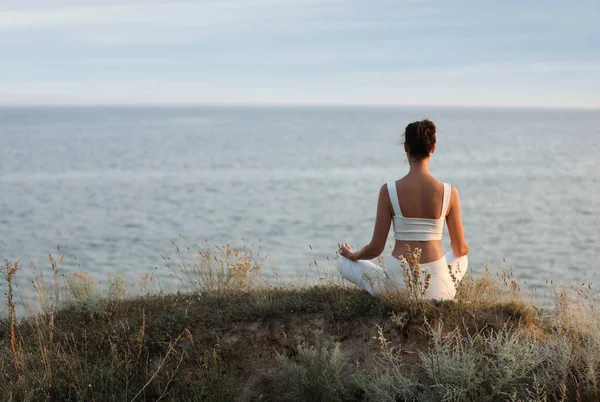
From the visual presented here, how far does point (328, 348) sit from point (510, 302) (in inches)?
79.3

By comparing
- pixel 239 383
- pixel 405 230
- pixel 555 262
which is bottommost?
pixel 555 262

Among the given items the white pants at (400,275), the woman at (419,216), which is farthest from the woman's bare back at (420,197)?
the white pants at (400,275)

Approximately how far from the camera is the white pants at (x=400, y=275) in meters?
6.73

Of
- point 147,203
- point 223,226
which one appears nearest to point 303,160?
point 147,203

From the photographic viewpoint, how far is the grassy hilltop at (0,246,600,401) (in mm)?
5750

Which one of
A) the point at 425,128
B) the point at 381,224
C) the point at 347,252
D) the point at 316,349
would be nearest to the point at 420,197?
the point at 381,224

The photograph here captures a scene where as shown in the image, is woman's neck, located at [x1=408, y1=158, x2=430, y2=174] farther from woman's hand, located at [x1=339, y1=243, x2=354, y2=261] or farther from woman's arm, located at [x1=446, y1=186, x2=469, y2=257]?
woman's hand, located at [x1=339, y1=243, x2=354, y2=261]

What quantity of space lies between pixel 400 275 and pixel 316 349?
114cm

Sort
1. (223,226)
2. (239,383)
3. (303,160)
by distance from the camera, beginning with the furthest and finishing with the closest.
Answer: (303,160) < (223,226) < (239,383)

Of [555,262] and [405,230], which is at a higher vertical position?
[405,230]

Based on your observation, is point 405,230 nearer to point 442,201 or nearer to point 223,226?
point 442,201

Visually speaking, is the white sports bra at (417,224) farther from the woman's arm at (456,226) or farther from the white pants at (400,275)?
the white pants at (400,275)

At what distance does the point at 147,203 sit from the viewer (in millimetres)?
33125

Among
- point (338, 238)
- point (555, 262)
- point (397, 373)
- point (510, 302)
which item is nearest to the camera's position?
point (397, 373)
